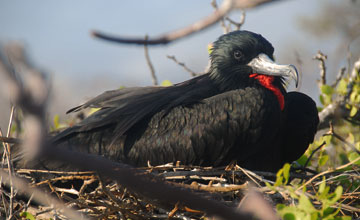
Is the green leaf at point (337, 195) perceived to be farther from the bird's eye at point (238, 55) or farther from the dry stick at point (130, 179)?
the bird's eye at point (238, 55)

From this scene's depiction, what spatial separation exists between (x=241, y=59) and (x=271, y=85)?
0.33 meters

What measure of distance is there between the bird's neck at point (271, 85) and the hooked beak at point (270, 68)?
0.04 m

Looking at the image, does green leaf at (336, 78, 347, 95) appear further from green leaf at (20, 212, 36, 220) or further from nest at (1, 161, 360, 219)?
green leaf at (20, 212, 36, 220)

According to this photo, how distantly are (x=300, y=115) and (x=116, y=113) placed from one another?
52.8 inches

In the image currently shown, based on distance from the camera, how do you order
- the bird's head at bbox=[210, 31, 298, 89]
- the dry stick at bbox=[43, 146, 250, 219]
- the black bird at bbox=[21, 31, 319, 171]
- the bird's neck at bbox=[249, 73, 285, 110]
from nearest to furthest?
the dry stick at bbox=[43, 146, 250, 219] → the black bird at bbox=[21, 31, 319, 171] → the bird's neck at bbox=[249, 73, 285, 110] → the bird's head at bbox=[210, 31, 298, 89]

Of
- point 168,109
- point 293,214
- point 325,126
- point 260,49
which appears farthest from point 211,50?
point 293,214

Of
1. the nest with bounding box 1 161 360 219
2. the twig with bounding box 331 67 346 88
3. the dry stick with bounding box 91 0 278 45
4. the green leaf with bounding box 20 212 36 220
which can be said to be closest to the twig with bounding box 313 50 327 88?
the twig with bounding box 331 67 346 88

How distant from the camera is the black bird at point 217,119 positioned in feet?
11.3

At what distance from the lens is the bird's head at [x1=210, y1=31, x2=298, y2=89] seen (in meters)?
3.76

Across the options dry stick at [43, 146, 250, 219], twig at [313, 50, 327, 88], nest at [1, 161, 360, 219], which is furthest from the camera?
twig at [313, 50, 327, 88]

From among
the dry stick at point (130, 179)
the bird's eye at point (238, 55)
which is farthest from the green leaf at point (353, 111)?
the dry stick at point (130, 179)

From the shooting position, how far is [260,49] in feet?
12.4

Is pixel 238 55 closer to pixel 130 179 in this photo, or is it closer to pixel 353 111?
pixel 353 111

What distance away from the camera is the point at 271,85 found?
3.67m
